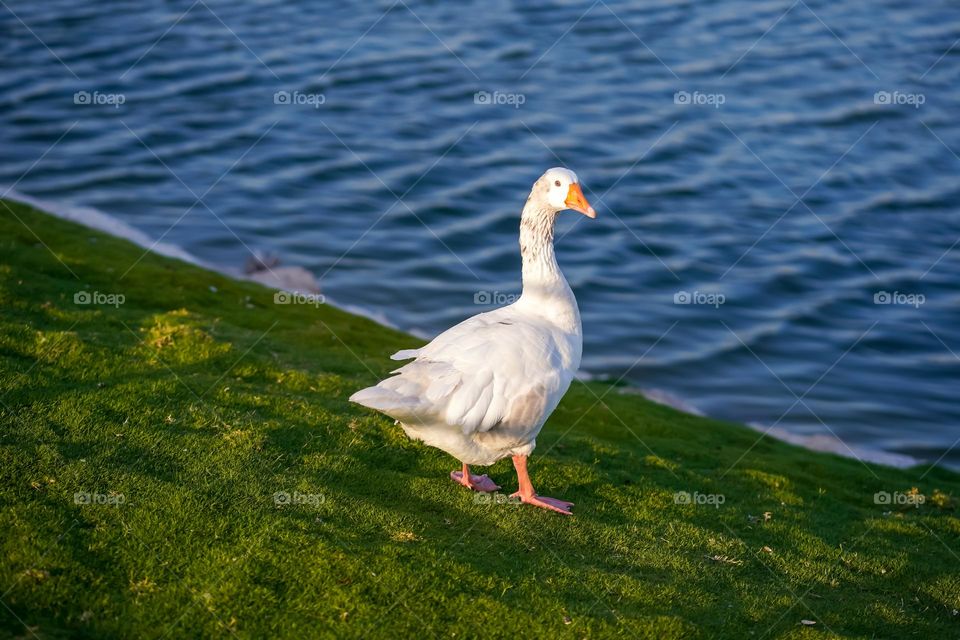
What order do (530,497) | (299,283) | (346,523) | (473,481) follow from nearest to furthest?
(346,523) → (530,497) → (473,481) → (299,283)

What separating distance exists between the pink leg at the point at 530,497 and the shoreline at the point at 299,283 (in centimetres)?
828

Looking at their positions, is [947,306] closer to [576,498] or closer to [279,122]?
[576,498]

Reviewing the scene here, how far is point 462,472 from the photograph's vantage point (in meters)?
11.1

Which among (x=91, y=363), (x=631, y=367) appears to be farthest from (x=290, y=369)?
(x=631, y=367)

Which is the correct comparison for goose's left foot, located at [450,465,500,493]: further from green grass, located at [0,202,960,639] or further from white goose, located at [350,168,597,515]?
green grass, located at [0,202,960,639]

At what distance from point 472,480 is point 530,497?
731 millimetres

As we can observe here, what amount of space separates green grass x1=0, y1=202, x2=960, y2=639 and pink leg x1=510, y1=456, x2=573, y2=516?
0.18 metres

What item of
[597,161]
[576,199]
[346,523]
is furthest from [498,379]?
[597,161]

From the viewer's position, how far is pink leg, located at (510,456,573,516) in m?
10.5

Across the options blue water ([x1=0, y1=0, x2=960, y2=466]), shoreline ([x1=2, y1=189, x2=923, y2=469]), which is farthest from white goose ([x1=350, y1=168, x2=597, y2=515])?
blue water ([x1=0, y1=0, x2=960, y2=466])

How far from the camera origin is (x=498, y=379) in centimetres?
1019

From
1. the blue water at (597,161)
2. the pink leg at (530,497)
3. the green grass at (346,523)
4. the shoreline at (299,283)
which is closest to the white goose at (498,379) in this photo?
the pink leg at (530,497)

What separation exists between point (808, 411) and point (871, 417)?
124 centimetres

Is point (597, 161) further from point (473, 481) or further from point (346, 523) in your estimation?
point (346, 523)
